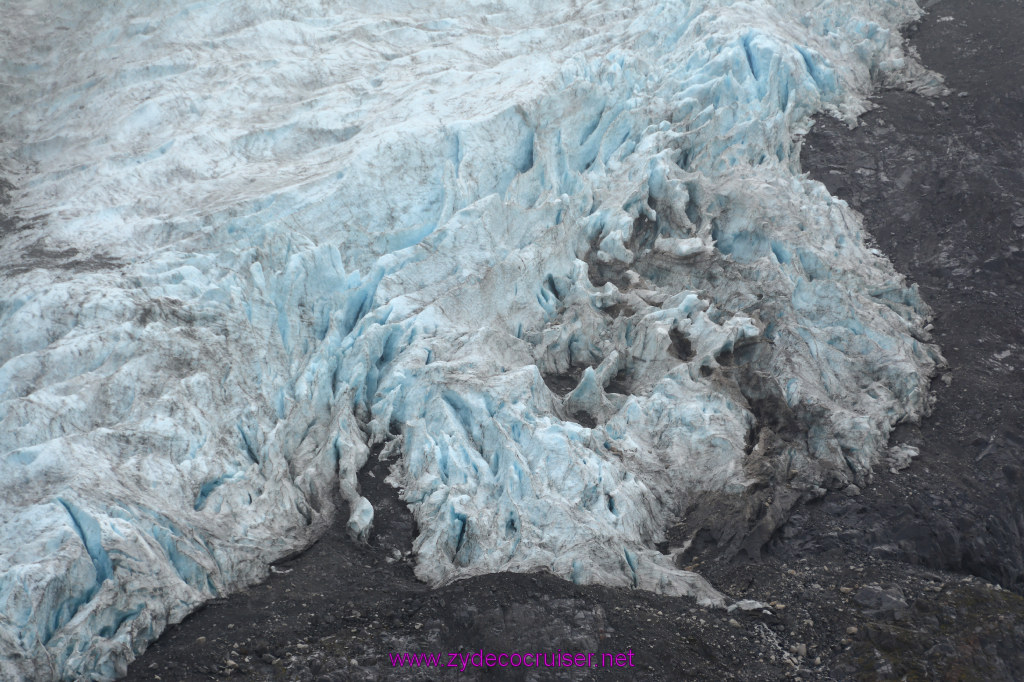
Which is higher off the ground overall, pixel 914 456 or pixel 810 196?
pixel 810 196

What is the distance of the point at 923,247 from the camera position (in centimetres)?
1534

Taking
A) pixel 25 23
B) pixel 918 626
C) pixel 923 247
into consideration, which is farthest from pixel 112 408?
pixel 25 23

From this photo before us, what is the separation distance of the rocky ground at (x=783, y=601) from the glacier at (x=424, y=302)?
403 millimetres

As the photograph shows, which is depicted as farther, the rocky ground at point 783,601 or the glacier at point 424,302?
the glacier at point 424,302

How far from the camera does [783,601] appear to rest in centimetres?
934

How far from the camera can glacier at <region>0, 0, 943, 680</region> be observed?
999 centimetres

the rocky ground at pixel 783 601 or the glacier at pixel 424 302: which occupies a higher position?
the glacier at pixel 424 302

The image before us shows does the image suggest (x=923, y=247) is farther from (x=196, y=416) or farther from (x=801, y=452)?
(x=196, y=416)

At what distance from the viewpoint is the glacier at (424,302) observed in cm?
999

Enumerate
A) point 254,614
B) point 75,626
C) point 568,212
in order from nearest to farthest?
point 75,626, point 254,614, point 568,212

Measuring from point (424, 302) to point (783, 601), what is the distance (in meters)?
7.24

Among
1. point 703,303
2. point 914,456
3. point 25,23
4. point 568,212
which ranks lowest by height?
point 914,456

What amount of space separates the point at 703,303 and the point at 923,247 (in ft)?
17.0

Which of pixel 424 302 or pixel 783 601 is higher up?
pixel 424 302
